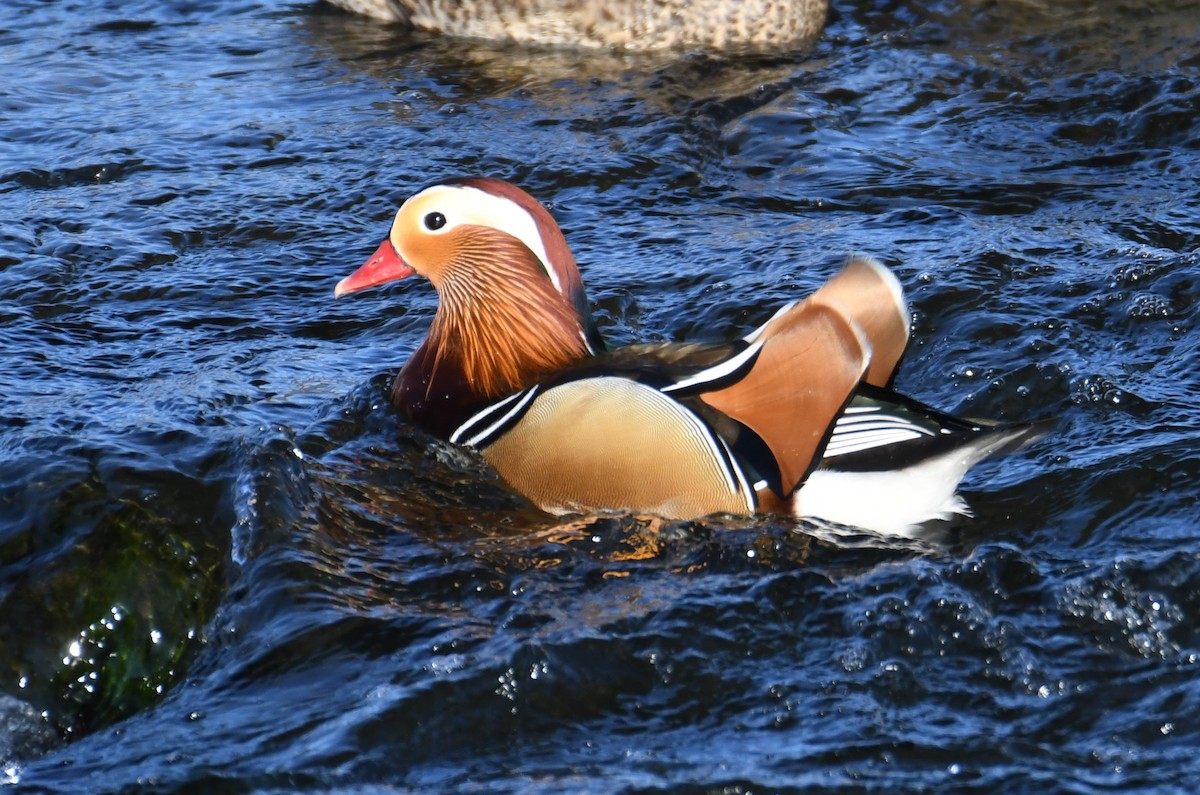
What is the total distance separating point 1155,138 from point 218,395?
4.34 meters

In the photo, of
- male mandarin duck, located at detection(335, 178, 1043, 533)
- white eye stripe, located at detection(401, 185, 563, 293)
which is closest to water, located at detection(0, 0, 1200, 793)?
Answer: male mandarin duck, located at detection(335, 178, 1043, 533)

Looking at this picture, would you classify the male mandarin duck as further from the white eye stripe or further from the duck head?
the white eye stripe

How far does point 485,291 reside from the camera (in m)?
5.11

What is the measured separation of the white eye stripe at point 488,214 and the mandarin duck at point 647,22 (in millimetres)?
4037

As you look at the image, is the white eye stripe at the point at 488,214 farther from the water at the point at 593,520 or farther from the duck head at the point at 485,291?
the water at the point at 593,520

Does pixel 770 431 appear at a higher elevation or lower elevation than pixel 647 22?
lower

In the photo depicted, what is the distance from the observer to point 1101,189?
6.60 meters

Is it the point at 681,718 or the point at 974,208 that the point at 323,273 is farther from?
the point at 681,718

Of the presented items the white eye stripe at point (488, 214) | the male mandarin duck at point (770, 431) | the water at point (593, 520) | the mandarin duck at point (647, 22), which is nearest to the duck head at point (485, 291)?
the white eye stripe at point (488, 214)

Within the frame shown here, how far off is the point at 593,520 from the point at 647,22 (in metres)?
5.04

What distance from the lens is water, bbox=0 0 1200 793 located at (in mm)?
3480

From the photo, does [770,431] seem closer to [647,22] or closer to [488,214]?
[488,214]

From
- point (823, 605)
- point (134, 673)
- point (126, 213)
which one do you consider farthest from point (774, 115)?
point (134, 673)

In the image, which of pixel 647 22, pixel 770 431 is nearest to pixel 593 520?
pixel 770 431
